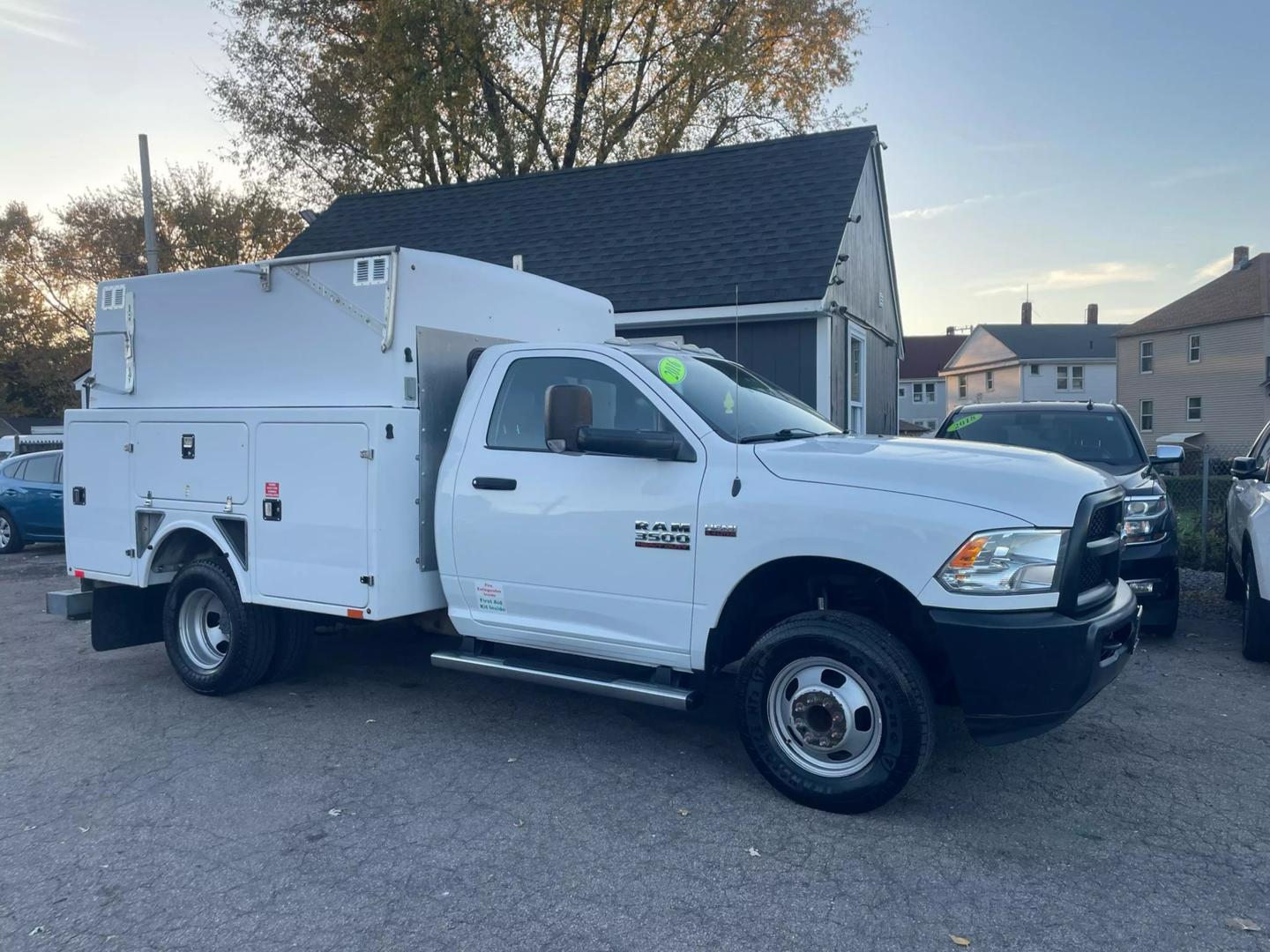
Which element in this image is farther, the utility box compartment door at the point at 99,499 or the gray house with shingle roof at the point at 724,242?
the gray house with shingle roof at the point at 724,242

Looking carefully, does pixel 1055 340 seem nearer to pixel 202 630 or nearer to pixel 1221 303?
pixel 1221 303

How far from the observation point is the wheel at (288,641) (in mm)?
6211

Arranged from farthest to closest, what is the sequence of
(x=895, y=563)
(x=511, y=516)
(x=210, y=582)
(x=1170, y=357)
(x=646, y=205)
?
(x=1170, y=357) < (x=646, y=205) < (x=210, y=582) < (x=511, y=516) < (x=895, y=563)

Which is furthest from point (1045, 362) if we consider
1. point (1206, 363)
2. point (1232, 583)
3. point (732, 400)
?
point (732, 400)

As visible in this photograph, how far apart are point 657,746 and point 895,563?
1817 millimetres

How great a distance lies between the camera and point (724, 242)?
12.7 m

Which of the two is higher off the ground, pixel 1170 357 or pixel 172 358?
pixel 1170 357

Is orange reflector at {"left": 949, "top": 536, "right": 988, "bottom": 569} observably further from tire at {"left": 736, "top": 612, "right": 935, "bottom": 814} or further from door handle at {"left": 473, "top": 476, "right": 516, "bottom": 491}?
door handle at {"left": 473, "top": 476, "right": 516, "bottom": 491}

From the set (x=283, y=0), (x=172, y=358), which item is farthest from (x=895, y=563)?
(x=283, y=0)

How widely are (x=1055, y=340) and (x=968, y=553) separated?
53412 mm

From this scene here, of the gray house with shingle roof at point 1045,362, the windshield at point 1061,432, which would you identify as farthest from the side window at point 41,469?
the gray house with shingle roof at point 1045,362

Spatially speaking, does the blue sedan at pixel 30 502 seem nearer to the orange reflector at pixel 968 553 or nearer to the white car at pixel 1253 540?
the orange reflector at pixel 968 553

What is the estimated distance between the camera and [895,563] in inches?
162

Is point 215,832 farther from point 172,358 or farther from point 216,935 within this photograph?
point 172,358
